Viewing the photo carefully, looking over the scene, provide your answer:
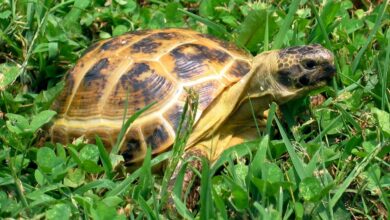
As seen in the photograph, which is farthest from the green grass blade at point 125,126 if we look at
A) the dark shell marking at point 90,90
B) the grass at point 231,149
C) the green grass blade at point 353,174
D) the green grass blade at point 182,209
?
the green grass blade at point 353,174

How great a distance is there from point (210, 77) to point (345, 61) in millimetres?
854

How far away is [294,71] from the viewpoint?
4.13 m

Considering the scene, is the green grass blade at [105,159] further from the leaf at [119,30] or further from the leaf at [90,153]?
the leaf at [119,30]

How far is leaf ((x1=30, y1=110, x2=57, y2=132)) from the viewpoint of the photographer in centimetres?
402

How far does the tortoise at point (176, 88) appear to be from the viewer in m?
4.10

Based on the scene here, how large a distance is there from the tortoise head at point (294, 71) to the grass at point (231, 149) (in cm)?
16

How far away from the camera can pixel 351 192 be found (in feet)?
Result: 12.4

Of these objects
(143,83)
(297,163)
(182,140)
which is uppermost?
(182,140)

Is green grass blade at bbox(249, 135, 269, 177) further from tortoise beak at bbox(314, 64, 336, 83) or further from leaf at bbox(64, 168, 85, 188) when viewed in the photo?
leaf at bbox(64, 168, 85, 188)

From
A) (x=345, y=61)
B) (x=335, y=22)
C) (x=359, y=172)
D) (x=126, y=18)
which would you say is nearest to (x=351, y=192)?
(x=359, y=172)

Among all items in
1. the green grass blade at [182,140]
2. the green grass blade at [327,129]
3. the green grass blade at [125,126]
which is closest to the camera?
the green grass blade at [182,140]

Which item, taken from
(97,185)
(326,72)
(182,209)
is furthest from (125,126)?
(326,72)

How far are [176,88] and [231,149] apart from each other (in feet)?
1.37

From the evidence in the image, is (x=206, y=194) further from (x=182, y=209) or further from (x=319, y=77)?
(x=319, y=77)
